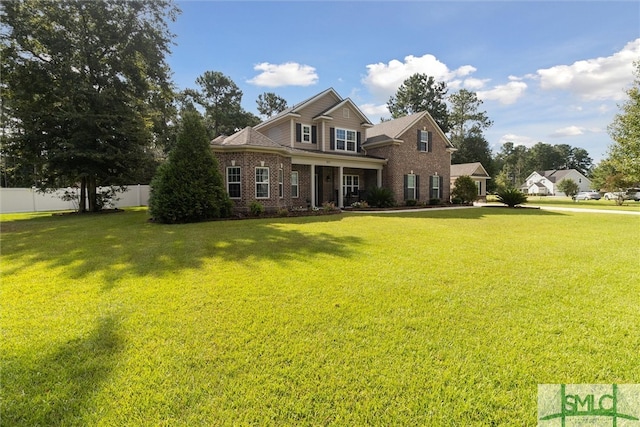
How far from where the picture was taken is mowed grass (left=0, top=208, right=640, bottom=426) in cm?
214

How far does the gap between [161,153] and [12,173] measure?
18.8m

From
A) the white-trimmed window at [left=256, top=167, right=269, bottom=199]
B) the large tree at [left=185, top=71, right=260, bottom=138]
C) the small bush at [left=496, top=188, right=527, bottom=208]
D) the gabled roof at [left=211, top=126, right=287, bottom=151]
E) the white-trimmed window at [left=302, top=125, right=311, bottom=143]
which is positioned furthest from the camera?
the large tree at [left=185, top=71, right=260, bottom=138]

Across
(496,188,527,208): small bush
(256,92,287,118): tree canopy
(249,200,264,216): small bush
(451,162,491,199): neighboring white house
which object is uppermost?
(256,92,287,118): tree canopy

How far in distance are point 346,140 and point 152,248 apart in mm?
16264

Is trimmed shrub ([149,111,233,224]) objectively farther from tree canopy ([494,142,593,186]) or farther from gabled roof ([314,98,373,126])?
tree canopy ([494,142,593,186])

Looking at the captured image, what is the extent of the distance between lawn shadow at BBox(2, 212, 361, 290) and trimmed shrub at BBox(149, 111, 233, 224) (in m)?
1.88

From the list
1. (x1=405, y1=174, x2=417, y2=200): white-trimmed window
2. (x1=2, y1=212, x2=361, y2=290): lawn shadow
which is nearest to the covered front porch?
(x1=405, y1=174, x2=417, y2=200): white-trimmed window

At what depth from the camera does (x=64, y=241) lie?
808 centimetres

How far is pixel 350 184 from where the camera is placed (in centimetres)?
2180

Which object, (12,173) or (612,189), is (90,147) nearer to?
(12,173)

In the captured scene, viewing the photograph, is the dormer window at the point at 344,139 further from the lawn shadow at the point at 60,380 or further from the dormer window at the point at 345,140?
the lawn shadow at the point at 60,380

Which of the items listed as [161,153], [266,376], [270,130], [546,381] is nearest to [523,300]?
[546,381]

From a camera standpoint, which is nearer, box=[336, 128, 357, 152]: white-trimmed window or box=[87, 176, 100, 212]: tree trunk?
box=[87, 176, 100, 212]: tree trunk

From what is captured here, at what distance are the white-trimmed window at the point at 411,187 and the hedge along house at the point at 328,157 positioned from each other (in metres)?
0.07
